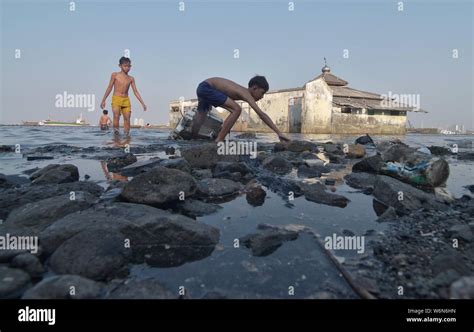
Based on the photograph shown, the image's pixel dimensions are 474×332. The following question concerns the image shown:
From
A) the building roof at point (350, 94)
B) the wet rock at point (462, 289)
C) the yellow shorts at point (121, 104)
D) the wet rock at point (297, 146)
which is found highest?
the building roof at point (350, 94)

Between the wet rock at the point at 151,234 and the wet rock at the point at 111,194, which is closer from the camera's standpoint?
the wet rock at the point at 151,234

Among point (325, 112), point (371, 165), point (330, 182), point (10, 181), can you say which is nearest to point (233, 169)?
point (330, 182)

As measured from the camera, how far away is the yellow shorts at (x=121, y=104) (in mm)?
8508

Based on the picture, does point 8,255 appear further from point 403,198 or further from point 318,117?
point 318,117

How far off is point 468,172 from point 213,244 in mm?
4538

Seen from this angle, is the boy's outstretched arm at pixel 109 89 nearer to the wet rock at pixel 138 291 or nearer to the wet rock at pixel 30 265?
the wet rock at pixel 30 265

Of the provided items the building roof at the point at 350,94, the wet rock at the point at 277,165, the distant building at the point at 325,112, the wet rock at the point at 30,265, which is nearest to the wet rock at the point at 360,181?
the wet rock at the point at 277,165

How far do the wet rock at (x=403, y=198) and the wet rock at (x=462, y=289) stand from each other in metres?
1.23

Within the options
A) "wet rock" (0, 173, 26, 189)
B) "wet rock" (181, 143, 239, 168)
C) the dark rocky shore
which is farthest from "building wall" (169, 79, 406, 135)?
"wet rock" (0, 173, 26, 189)

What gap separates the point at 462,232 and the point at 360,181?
149 centimetres

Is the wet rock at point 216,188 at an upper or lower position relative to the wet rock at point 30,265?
upper

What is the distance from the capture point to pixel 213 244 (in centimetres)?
165

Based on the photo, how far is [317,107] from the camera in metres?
22.0
